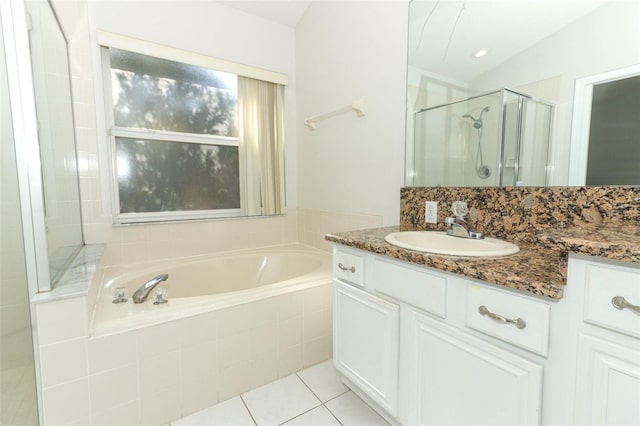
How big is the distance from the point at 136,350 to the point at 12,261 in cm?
63

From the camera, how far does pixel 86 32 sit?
6.07 ft

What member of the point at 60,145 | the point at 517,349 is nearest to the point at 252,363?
the point at 517,349

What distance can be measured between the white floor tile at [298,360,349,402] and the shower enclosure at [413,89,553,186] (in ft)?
3.94

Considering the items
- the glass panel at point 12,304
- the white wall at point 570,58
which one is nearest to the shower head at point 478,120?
the white wall at point 570,58

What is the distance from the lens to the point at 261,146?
2.49 metres

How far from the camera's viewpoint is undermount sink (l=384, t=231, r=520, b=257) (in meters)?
0.93

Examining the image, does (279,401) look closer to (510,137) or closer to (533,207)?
(533,207)

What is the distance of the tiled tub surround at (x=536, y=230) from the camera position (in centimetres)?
65

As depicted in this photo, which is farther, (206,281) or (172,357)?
(206,281)

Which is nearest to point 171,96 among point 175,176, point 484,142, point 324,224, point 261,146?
point 175,176

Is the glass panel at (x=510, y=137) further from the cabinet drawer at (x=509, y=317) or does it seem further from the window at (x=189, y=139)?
the window at (x=189, y=139)

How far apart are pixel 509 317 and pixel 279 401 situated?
1207 mm

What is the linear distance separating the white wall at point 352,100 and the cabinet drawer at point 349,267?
59 cm

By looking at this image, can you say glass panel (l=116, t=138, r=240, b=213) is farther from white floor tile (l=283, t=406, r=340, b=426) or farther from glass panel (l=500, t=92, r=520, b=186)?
glass panel (l=500, t=92, r=520, b=186)
